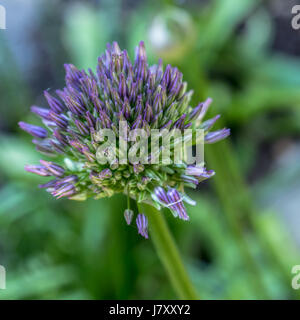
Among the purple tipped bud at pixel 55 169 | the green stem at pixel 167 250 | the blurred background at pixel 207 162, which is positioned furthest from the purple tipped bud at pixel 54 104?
the blurred background at pixel 207 162

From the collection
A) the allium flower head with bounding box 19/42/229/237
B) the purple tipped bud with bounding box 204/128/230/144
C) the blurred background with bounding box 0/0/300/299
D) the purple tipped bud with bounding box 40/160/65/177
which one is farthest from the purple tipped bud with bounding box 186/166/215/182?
the blurred background with bounding box 0/0/300/299

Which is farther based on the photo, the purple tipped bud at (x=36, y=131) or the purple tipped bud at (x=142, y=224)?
the purple tipped bud at (x=36, y=131)

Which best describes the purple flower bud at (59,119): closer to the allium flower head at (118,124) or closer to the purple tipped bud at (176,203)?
the allium flower head at (118,124)

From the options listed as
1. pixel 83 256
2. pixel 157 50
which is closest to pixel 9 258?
pixel 83 256

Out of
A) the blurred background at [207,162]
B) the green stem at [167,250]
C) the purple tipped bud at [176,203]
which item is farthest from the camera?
the blurred background at [207,162]

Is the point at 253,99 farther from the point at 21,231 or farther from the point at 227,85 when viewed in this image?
the point at 21,231

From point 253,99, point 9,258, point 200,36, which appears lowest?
point 9,258

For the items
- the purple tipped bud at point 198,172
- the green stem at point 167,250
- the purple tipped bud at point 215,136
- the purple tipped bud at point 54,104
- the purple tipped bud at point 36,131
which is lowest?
the green stem at point 167,250

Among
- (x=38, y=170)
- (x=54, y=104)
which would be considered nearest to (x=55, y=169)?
(x=38, y=170)
